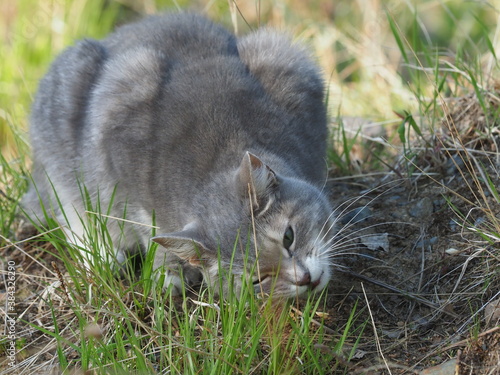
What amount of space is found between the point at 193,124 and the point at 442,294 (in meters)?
1.30

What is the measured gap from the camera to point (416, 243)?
116 inches

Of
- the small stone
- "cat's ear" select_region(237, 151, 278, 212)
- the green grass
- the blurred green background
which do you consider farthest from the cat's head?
the blurred green background

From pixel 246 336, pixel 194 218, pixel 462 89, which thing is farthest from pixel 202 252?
pixel 462 89

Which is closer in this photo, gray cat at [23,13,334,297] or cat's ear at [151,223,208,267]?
cat's ear at [151,223,208,267]

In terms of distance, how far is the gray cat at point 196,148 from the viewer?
259 cm

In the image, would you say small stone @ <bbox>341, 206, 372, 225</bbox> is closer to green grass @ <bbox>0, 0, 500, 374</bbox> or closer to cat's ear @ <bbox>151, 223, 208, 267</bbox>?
green grass @ <bbox>0, 0, 500, 374</bbox>

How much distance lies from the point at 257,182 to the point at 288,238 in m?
0.26

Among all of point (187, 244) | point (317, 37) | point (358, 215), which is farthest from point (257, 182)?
point (317, 37)

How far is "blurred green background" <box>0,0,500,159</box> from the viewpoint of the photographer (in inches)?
190

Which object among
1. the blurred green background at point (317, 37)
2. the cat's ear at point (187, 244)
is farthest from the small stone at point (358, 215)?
the blurred green background at point (317, 37)

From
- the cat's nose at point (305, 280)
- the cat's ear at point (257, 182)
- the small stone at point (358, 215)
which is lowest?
the small stone at point (358, 215)

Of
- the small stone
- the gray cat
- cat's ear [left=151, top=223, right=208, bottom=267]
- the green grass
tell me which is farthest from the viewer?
the small stone

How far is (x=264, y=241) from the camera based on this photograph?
2.56 metres

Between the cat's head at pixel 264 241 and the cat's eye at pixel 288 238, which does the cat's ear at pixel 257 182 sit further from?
the cat's eye at pixel 288 238
